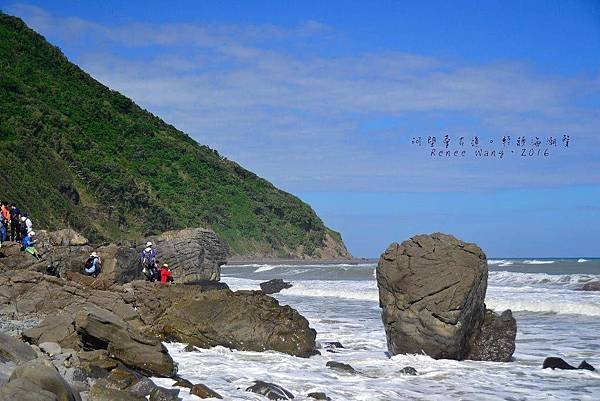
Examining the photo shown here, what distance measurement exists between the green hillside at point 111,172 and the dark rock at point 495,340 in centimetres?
3000

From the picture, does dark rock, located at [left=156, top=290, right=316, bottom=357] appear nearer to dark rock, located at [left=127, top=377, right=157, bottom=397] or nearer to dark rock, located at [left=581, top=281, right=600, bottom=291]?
dark rock, located at [left=127, top=377, right=157, bottom=397]

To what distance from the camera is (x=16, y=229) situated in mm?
24156

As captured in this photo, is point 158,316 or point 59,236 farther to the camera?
point 59,236

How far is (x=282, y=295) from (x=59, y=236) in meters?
12.7

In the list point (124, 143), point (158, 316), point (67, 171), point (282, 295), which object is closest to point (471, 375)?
point (158, 316)

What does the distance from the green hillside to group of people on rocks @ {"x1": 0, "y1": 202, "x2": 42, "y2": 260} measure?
15.5 meters

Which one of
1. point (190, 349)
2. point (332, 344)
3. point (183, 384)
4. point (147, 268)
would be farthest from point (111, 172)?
point (183, 384)

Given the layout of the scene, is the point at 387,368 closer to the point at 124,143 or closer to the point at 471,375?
the point at 471,375

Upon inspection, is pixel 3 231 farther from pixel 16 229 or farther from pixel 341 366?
pixel 341 366

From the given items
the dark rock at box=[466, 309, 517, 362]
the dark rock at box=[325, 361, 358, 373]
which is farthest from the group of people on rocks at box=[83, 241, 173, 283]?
the dark rock at box=[466, 309, 517, 362]

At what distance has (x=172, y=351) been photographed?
47.6 ft

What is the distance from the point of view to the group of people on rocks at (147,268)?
2300 centimetres

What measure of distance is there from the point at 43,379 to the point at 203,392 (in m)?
3.23

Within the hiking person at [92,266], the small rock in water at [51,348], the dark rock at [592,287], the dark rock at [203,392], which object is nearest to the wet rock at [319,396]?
the dark rock at [203,392]
